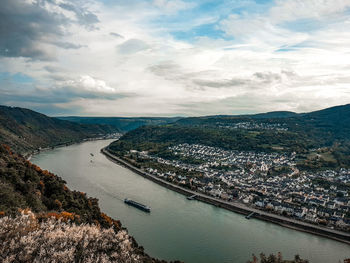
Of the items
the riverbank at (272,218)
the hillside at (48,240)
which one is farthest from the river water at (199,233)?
the hillside at (48,240)

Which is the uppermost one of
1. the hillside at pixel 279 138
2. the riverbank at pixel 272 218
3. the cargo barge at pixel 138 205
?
the hillside at pixel 279 138

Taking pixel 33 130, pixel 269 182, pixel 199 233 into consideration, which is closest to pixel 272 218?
pixel 199 233

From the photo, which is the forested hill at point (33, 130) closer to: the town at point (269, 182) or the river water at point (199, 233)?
the town at point (269, 182)

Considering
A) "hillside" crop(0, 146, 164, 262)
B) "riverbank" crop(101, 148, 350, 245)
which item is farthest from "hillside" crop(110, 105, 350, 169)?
"hillside" crop(0, 146, 164, 262)

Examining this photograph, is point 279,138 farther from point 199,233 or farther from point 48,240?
point 48,240

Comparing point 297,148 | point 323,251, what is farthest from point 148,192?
point 297,148
